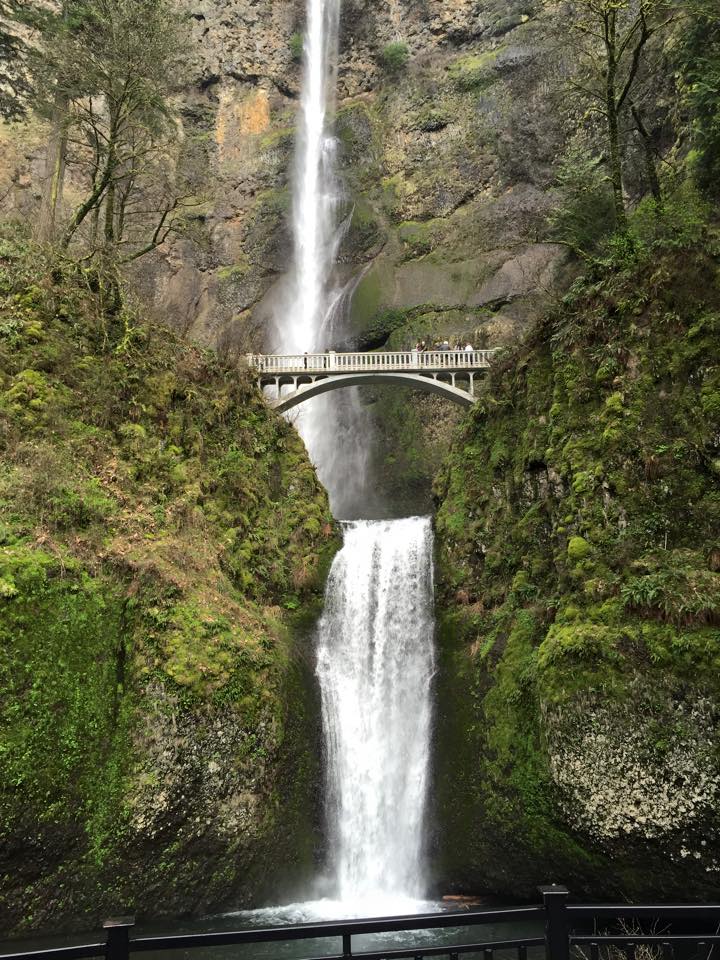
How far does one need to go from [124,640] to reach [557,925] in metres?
8.99

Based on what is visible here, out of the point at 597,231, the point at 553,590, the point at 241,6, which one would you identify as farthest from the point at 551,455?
the point at 241,6

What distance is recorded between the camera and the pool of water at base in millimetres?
9336

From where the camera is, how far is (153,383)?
15.3 metres

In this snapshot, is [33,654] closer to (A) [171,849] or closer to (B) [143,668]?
(B) [143,668]

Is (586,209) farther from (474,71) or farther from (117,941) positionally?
(474,71)

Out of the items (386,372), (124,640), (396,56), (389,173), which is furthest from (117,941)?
(396,56)

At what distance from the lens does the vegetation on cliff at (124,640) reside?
9531 millimetres

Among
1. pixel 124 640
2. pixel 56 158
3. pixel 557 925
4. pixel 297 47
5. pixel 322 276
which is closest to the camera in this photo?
pixel 557 925

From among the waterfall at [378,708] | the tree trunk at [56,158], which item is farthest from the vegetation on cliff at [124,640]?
the tree trunk at [56,158]

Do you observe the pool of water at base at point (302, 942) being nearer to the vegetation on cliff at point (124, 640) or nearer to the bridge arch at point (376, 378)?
the vegetation on cliff at point (124, 640)

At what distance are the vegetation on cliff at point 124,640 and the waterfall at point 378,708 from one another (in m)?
0.81

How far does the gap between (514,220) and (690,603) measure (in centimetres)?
Answer: 2905

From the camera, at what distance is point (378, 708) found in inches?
556

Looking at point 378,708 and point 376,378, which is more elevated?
point 376,378
